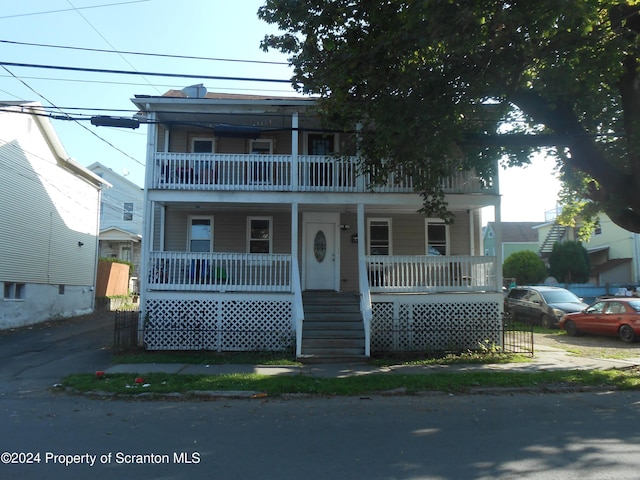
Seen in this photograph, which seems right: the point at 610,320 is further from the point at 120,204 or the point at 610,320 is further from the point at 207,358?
the point at 120,204

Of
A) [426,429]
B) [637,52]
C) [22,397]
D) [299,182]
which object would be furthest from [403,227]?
[22,397]

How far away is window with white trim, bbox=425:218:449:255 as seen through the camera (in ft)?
52.8

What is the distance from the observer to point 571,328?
1781 cm

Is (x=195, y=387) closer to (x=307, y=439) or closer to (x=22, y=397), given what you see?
(x=22, y=397)

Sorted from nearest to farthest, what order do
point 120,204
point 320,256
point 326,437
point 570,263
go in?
point 326,437 → point 320,256 → point 570,263 → point 120,204

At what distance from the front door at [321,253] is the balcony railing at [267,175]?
1.82 m

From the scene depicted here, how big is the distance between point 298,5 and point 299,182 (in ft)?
18.5

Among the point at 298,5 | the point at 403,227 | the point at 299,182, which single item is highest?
the point at 298,5

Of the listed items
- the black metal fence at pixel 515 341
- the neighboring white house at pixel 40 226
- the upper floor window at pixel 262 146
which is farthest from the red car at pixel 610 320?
the neighboring white house at pixel 40 226

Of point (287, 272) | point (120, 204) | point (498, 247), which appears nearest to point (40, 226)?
point (287, 272)

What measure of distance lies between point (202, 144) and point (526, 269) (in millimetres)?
24344

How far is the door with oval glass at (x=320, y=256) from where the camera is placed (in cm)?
1543

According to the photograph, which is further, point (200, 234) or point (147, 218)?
point (200, 234)

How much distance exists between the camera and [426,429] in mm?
6340
